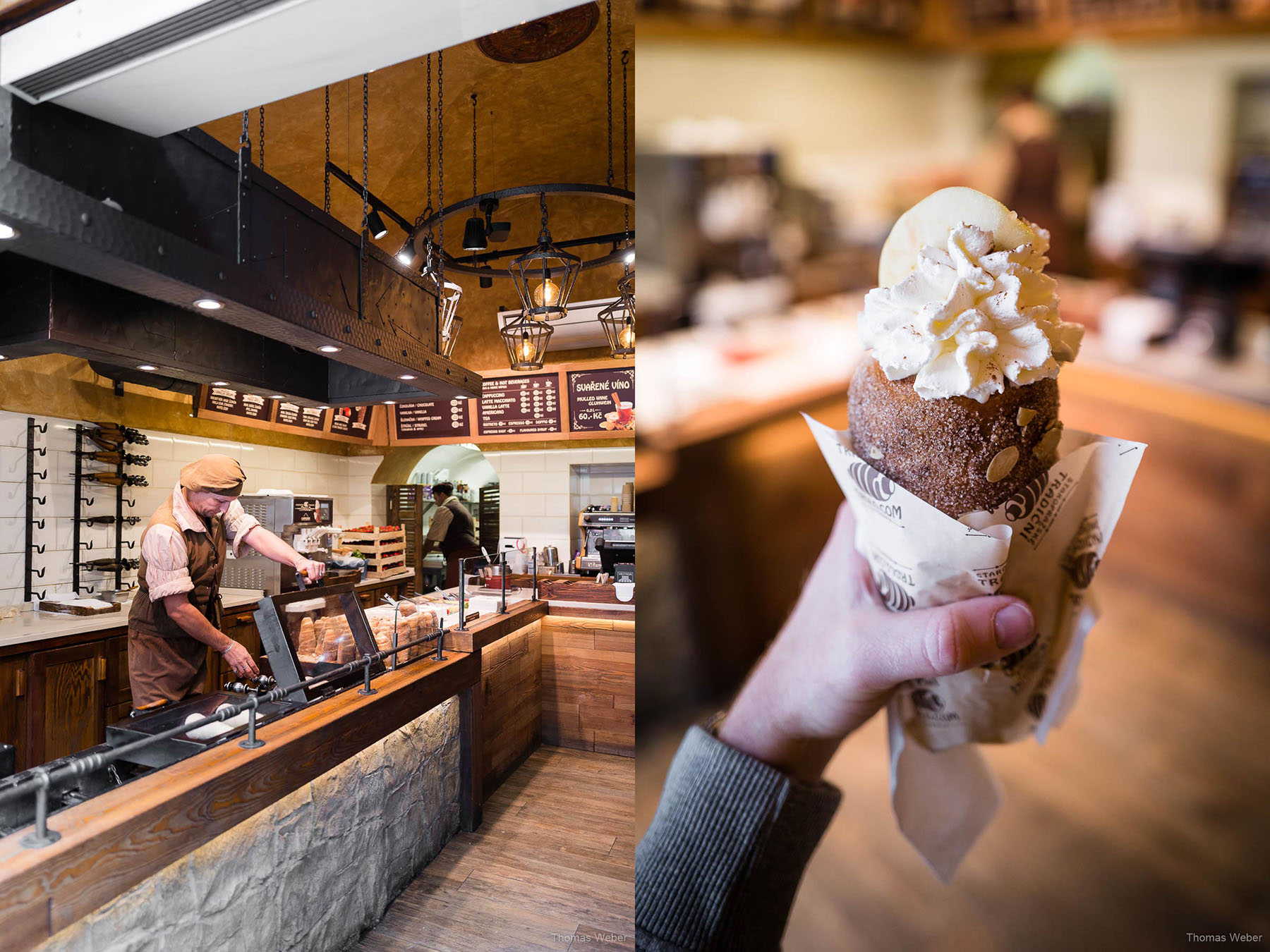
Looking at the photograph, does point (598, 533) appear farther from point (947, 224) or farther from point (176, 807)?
point (947, 224)

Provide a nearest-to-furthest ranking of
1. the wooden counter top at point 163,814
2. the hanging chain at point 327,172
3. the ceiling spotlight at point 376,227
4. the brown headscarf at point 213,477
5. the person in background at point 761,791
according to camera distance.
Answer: the person in background at point 761,791 → the wooden counter top at point 163,814 → the hanging chain at point 327,172 → the brown headscarf at point 213,477 → the ceiling spotlight at point 376,227

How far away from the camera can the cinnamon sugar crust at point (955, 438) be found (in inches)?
22.5

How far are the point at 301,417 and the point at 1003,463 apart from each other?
5.41m

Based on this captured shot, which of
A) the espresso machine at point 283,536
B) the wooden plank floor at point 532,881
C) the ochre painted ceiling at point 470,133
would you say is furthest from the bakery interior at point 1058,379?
the espresso machine at point 283,536

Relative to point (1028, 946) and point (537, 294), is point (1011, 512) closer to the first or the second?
point (1028, 946)

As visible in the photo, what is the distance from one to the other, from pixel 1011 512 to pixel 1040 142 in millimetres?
322

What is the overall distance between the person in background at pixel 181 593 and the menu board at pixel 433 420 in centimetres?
267

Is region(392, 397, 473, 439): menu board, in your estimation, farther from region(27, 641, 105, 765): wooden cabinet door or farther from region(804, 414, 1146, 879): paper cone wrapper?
region(804, 414, 1146, 879): paper cone wrapper

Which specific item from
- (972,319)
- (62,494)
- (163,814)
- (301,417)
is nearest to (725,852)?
(972,319)

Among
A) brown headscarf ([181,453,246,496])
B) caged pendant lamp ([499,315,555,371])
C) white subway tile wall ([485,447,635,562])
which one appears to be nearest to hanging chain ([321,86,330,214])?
caged pendant lamp ([499,315,555,371])

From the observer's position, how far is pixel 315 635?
7.16 feet

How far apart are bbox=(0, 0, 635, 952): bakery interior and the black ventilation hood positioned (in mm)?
10

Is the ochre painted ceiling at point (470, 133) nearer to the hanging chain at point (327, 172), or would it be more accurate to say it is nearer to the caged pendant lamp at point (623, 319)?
the hanging chain at point (327, 172)

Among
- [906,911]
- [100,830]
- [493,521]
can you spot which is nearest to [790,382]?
[906,911]
